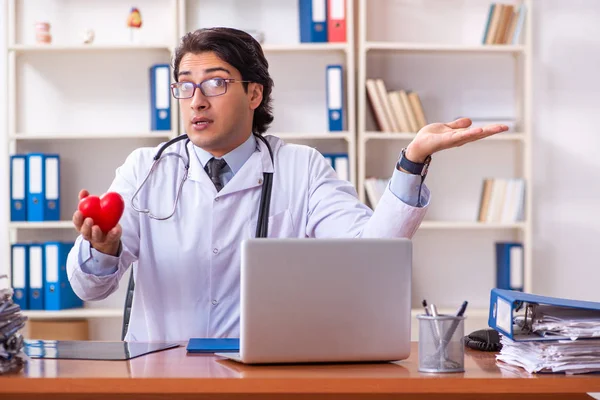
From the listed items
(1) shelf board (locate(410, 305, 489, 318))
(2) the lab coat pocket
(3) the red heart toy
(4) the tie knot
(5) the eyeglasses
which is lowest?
(1) shelf board (locate(410, 305, 489, 318))

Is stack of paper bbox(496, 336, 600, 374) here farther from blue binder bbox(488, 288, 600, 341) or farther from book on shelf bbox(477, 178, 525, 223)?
book on shelf bbox(477, 178, 525, 223)

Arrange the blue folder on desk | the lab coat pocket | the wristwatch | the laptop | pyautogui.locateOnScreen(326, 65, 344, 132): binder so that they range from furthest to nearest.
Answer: pyautogui.locateOnScreen(326, 65, 344, 132): binder < the lab coat pocket < the wristwatch < the blue folder on desk < the laptop

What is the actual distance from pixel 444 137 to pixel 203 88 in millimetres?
752

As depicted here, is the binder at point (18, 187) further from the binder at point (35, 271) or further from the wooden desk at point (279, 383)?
the wooden desk at point (279, 383)

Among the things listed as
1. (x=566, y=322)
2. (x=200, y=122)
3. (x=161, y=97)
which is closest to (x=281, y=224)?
(x=200, y=122)

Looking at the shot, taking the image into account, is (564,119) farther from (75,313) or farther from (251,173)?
(75,313)

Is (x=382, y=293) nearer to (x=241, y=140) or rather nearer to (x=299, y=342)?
(x=299, y=342)

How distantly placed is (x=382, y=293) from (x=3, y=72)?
3.02 m

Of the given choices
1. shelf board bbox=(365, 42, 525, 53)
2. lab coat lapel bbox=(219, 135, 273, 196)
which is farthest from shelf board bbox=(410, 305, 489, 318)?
lab coat lapel bbox=(219, 135, 273, 196)

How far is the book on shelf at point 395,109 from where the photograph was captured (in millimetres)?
3699

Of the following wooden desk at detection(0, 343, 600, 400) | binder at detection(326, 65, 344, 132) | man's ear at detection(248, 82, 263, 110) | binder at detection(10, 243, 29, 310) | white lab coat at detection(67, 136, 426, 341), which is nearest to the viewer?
wooden desk at detection(0, 343, 600, 400)

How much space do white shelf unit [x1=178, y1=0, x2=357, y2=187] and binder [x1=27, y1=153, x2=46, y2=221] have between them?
3.11 ft

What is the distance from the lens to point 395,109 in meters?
3.73

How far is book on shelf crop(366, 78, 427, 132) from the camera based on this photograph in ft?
12.1
